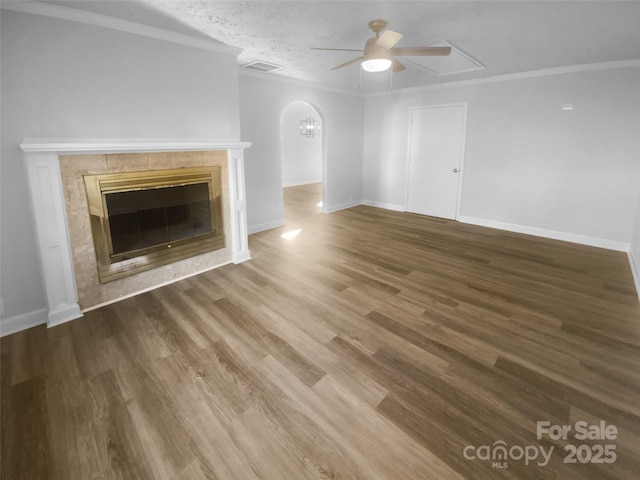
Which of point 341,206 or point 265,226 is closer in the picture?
point 265,226

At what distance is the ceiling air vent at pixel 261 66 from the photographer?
430cm

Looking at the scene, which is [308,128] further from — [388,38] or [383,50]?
[388,38]

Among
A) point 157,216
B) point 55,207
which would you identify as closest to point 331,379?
point 157,216

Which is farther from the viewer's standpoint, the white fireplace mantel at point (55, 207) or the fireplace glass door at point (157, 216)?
the fireplace glass door at point (157, 216)

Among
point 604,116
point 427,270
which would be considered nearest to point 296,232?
point 427,270

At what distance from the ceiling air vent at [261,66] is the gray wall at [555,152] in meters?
3.04

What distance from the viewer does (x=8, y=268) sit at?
259cm

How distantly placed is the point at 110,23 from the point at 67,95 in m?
0.78

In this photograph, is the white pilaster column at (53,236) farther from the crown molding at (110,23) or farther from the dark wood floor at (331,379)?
the crown molding at (110,23)

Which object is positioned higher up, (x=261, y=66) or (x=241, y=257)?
(x=261, y=66)

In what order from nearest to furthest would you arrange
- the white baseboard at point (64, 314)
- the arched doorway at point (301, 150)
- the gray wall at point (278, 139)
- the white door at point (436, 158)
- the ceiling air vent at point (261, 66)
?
the white baseboard at point (64, 314)
the ceiling air vent at point (261, 66)
the gray wall at point (278, 139)
the white door at point (436, 158)
the arched doorway at point (301, 150)

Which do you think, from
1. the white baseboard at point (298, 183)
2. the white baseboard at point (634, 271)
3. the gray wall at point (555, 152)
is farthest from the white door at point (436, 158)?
the white baseboard at point (298, 183)

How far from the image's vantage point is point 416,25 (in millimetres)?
2965

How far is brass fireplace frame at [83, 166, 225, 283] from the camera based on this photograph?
2854 mm
